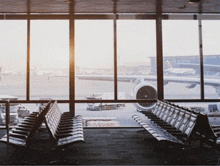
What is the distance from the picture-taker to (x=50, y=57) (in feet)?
20.5

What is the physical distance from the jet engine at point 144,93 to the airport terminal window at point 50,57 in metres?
2.03

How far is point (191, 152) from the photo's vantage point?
4020mm

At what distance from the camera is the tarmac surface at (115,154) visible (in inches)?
138

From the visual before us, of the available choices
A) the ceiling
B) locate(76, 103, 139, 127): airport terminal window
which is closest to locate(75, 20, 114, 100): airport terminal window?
locate(76, 103, 139, 127): airport terminal window

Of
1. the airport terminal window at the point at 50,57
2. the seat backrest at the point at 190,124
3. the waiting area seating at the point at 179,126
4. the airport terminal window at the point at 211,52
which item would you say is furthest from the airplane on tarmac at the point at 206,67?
the airport terminal window at the point at 50,57

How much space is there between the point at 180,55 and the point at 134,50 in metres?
1.34

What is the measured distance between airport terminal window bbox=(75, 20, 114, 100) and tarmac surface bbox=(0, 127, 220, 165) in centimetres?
172

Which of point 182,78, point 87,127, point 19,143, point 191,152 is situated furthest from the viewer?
point 182,78

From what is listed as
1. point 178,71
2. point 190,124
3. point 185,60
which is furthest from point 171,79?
point 190,124

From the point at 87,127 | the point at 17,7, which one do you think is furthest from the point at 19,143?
the point at 17,7

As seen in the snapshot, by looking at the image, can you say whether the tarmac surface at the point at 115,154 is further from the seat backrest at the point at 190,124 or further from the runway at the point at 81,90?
the runway at the point at 81,90

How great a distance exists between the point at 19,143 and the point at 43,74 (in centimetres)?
312

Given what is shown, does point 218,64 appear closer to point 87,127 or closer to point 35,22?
point 87,127

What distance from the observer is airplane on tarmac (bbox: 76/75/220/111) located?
621 centimetres
